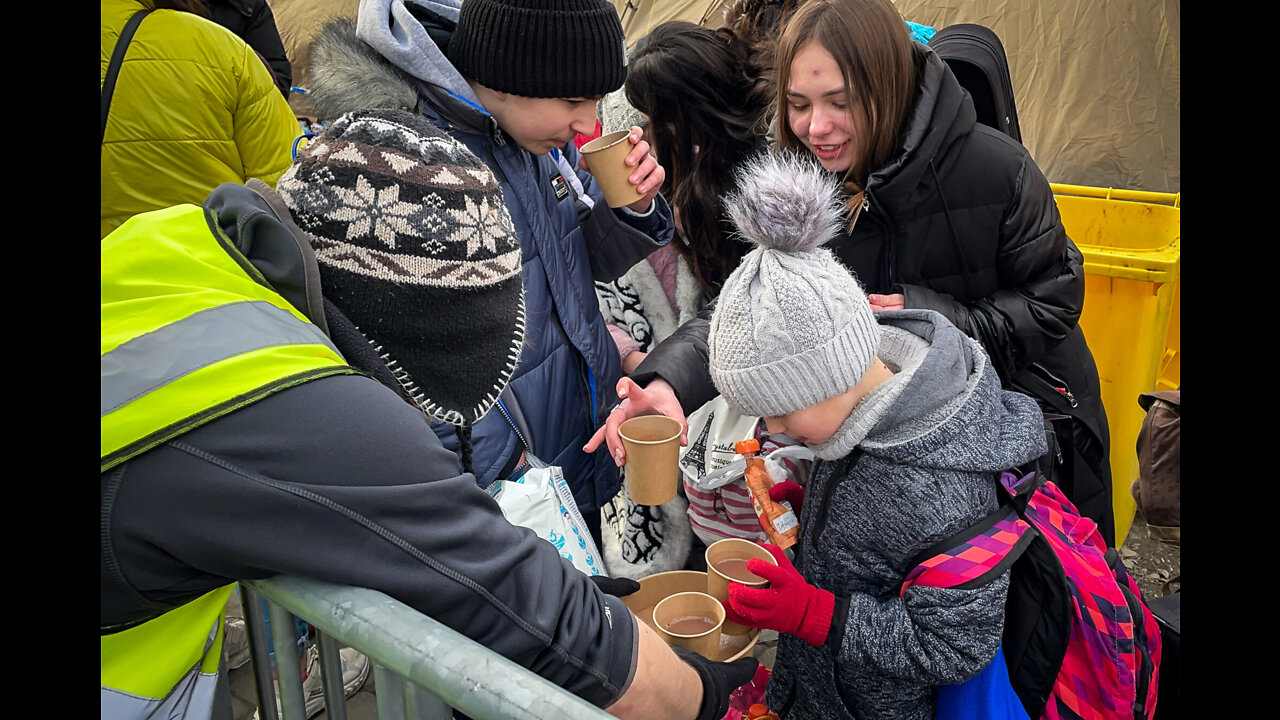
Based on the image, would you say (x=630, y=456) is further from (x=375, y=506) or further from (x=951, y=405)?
(x=375, y=506)

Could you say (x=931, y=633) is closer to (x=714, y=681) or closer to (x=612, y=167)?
(x=714, y=681)

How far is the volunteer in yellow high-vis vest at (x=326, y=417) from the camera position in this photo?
3.08ft

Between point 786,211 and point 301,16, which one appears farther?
point 301,16

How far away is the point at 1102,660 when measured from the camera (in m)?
1.73

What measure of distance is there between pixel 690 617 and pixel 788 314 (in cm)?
65

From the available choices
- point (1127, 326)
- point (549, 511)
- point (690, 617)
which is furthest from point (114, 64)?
point (1127, 326)

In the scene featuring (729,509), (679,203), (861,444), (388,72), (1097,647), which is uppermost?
(388,72)

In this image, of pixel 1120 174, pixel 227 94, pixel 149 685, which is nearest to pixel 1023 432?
pixel 149 685

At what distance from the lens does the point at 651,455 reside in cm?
207

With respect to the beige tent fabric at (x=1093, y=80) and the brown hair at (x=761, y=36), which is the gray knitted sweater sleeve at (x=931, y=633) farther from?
the beige tent fabric at (x=1093, y=80)

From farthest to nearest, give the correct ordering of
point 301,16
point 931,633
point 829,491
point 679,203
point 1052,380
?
point 301,16 → point 679,203 → point 1052,380 → point 829,491 → point 931,633

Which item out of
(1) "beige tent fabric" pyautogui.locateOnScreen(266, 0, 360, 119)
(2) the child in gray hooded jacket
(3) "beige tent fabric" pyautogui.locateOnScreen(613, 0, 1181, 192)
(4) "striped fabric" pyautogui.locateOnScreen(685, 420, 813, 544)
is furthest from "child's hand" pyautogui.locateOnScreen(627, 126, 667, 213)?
(1) "beige tent fabric" pyautogui.locateOnScreen(266, 0, 360, 119)

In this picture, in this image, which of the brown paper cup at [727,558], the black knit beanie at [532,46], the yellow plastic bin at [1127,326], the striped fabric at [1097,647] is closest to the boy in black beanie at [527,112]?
the black knit beanie at [532,46]

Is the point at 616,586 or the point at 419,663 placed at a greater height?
the point at 419,663
